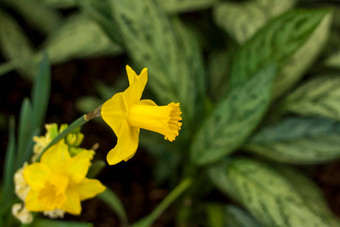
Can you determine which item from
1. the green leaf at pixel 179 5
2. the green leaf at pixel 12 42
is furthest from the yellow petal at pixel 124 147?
the green leaf at pixel 12 42

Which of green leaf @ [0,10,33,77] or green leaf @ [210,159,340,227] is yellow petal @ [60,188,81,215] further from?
green leaf @ [0,10,33,77]

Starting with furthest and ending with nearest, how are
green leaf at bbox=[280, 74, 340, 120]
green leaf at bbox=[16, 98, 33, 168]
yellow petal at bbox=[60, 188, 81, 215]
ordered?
green leaf at bbox=[280, 74, 340, 120] < green leaf at bbox=[16, 98, 33, 168] < yellow petal at bbox=[60, 188, 81, 215]

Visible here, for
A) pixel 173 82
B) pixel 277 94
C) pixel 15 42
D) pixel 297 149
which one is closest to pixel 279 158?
pixel 297 149

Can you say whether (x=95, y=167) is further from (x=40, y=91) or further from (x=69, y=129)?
Result: (x=40, y=91)

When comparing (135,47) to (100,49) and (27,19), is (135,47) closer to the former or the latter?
(100,49)

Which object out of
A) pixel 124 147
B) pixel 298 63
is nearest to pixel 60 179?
pixel 124 147

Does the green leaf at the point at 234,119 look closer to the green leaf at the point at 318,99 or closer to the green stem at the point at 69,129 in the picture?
the green leaf at the point at 318,99

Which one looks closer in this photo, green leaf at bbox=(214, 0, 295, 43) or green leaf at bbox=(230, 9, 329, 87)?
green leaf at bbox=(230, 9, 329, 87)

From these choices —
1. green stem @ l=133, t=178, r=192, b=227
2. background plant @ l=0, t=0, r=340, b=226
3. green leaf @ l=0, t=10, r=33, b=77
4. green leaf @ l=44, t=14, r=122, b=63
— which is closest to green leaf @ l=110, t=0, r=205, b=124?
background plant @ l=0, t=0, r=340, b=226
